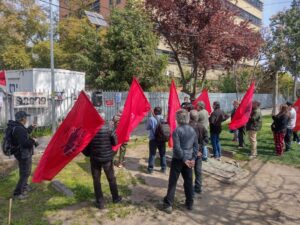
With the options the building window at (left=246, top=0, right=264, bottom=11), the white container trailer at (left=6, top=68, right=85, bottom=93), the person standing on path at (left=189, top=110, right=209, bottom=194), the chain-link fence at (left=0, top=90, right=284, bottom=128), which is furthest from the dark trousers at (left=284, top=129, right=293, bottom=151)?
the building window at (left=246, top=0, right=264, bottom=11)

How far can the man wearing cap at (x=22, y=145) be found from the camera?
578 centimetres

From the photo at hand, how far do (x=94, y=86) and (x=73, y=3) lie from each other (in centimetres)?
1673

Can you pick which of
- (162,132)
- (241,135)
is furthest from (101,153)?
(241,135)

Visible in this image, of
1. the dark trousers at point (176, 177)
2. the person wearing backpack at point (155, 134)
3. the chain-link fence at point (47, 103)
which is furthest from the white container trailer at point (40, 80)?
the dark trousers at point (176, 177)

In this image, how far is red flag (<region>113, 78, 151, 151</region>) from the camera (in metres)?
7.02

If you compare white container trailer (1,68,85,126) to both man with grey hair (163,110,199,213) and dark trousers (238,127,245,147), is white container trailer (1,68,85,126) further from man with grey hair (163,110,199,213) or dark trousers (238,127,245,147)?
man with grey hair (163,110,199,213)

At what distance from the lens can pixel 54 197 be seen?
6273 mm

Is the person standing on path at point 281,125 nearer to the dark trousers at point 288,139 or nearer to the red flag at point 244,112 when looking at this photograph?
the dark trousers at point 288,139

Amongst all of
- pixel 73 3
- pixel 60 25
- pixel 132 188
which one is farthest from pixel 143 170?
pixel 73 3

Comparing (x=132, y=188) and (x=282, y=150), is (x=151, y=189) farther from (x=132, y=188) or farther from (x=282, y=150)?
(x=282, y=150)

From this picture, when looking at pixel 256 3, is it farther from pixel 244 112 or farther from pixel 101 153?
pixel 101 153

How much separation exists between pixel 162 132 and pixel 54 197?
9.61 feet

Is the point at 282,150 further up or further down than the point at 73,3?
further down

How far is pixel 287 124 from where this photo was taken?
9992mm
